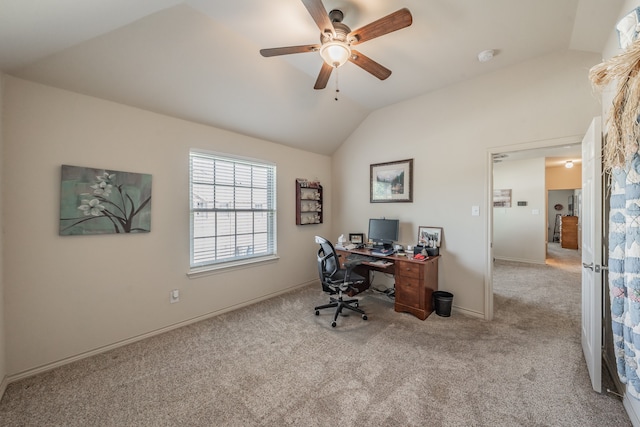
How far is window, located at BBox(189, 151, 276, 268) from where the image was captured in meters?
3.15

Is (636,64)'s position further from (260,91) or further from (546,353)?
(260,91)

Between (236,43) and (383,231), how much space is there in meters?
3.02

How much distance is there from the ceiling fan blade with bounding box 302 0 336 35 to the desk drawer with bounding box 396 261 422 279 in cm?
262

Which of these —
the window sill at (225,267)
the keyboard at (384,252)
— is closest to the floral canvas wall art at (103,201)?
the window sill at (225,267)

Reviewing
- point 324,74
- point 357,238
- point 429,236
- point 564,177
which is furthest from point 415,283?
point 564,177

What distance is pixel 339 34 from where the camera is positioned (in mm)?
1854

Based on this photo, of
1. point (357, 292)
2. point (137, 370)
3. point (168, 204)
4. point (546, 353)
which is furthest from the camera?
point (357, 292)

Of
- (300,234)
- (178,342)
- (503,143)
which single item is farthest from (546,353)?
(178,342)

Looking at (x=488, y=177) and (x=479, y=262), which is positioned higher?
(x=488, y=177)

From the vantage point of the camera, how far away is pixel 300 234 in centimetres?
430

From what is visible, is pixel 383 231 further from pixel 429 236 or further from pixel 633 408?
pixel 633 408

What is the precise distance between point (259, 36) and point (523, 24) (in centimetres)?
239

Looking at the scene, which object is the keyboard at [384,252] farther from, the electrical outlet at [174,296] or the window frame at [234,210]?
the electrical outlet at [174,296]

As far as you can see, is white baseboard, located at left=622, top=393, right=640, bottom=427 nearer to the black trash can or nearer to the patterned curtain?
the patterned curtain
